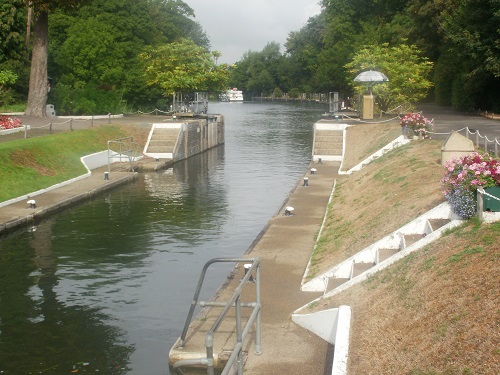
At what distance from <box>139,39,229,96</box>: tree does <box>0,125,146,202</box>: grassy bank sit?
18590 millimetres

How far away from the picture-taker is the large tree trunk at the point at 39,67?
165 ft

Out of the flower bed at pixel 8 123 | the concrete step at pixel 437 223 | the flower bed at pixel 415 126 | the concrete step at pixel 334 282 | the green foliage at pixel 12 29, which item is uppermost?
the green foliage at pixel 12 29

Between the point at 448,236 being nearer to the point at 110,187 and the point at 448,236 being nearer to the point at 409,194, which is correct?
the point at 409,194

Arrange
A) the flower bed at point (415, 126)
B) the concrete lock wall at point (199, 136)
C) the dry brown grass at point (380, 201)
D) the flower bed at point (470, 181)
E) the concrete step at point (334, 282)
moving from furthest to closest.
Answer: the concrete lock wall at point (199, 136) < the flower bed at point (415, 126) < the dry brown grass at point (380, 201) < the concrete step at point (334, 282) < the flower bed at point (470, 181)

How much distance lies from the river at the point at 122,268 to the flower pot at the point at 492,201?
Result: 6855 millimetres

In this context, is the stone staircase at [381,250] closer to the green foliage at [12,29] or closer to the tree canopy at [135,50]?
the tree canopy at [135,50]

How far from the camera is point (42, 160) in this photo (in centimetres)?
3694

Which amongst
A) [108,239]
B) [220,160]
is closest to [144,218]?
[108,239]

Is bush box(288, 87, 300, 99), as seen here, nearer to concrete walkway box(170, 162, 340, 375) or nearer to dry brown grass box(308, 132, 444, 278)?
dry brown grass box(308, 132, 444, 278)

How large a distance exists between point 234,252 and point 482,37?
33.2 m

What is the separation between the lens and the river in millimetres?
15481

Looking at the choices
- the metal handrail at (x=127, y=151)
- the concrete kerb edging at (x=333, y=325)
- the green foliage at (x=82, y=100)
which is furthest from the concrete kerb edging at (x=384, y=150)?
the green foliage at (x=82, y=100)

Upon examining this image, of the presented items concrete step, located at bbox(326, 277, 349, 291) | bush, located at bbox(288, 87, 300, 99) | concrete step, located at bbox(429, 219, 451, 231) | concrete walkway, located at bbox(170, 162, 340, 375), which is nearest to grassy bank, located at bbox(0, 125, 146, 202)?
concrete walkway, located at bbox(170, 162, 340, 375)

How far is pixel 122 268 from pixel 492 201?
470 inches
